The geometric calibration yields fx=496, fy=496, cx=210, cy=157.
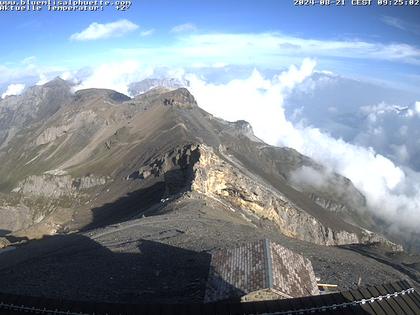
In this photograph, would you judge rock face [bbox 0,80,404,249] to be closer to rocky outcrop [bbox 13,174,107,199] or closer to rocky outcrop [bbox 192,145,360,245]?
rocky outcrop [bbox 192,145,360,245]

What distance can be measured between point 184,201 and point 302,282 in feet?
144

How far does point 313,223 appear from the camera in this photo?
118062mm

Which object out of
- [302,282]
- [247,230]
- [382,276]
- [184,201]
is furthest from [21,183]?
[302,282]

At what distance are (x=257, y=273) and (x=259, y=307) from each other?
585 centimetres

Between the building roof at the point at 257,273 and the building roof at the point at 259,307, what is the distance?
14.0 feet

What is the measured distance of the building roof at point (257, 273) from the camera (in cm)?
2530

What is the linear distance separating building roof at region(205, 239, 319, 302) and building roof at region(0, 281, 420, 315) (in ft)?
14.0

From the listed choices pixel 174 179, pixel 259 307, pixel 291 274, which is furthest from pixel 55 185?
pixel 259 307

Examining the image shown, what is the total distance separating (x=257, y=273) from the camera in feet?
86.3

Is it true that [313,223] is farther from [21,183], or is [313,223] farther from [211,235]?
[21,183]

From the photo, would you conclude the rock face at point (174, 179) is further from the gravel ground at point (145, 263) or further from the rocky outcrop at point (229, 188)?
the gravel ground at point (145, 263)

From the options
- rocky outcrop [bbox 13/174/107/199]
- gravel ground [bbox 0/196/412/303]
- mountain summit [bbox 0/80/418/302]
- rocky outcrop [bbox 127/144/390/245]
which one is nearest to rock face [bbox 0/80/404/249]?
rocky outcrop [bbox 127/144/390/245]

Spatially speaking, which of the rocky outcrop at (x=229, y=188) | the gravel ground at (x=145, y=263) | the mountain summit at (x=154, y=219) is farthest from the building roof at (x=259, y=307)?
the rocky outcrop at (x=229, y=188)

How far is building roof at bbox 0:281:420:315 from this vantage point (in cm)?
2002
